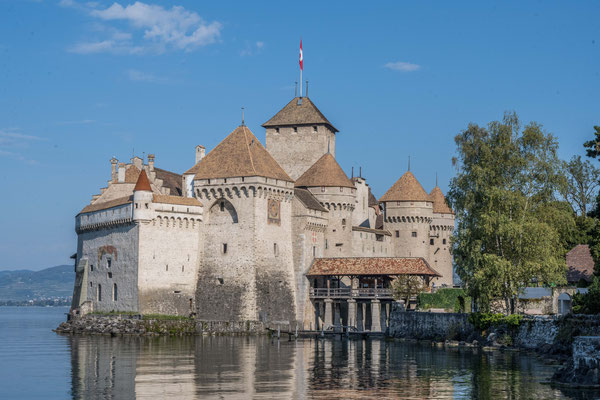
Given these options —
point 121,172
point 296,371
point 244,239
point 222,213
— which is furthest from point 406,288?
point 296,371

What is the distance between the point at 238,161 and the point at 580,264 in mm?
24837

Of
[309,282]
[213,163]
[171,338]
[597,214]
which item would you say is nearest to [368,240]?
[309,282]

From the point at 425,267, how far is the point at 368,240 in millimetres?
11560

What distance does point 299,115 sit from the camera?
251ft

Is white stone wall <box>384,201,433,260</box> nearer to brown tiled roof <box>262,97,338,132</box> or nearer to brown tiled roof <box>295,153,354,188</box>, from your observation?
brown tiled roof <box>295,153,354,188</box>

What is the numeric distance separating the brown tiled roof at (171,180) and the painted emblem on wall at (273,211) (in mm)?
8935

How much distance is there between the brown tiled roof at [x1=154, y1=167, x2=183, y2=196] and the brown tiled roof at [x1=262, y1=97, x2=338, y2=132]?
9606mm

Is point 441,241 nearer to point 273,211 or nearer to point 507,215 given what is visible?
point 273,211

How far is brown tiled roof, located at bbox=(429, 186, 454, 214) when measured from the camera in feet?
275

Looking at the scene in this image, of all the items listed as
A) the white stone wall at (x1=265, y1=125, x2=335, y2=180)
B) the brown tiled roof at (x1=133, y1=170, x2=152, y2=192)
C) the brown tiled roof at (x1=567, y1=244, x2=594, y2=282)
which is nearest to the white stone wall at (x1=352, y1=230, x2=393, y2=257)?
the white stone wall at (x1=265, y1=125, x2=335, y2=180)

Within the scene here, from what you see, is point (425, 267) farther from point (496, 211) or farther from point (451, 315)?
point (496, 211)

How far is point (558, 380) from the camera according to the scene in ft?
112

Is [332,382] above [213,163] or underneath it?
underneath

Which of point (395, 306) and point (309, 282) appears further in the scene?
point (309, 282)
